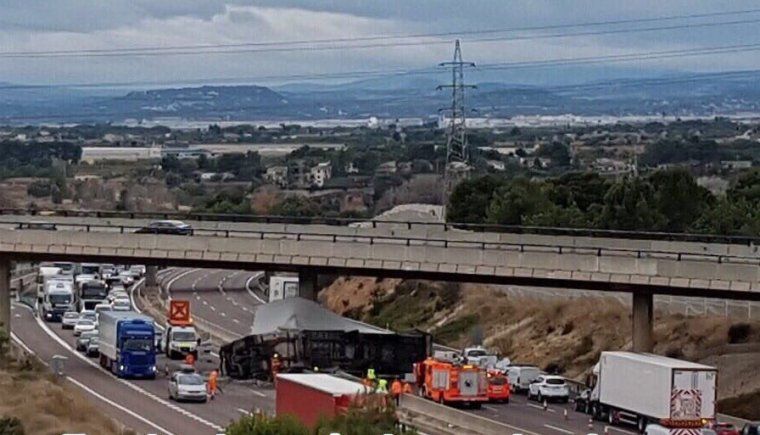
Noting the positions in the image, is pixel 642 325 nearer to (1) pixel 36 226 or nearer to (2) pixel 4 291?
(1) pixel 36 226

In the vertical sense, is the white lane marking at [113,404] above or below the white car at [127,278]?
above

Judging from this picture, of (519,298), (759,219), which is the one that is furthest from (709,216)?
(519,298)

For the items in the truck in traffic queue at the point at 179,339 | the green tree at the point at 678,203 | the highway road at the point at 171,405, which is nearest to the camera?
the highway road at the point at 171,405

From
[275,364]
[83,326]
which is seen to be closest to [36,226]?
[83,326]

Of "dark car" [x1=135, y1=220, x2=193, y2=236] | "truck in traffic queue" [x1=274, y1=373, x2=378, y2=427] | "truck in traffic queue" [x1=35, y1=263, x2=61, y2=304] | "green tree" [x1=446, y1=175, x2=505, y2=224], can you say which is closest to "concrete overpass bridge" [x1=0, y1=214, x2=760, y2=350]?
"dark car" [x1=135, y1=220, x2=193, y2=236]

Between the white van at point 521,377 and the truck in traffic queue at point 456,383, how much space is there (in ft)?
18.9

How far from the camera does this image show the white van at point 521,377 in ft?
221

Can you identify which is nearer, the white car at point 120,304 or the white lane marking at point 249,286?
the white car at point 120,304

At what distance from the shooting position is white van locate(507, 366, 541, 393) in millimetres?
67500

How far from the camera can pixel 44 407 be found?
5184 centimetres

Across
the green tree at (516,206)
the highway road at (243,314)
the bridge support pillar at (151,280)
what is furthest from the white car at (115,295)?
the green tree at (516,206)

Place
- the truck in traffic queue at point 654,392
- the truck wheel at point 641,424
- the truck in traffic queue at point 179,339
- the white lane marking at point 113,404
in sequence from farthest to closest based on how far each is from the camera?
the truck in traffic queue at point 179,339
the truck wheel at point 641,424
the white lane marking at point 113,404
the truck in traffic queue at point 654,392

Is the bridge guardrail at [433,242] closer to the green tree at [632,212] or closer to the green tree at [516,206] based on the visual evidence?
the green tree at [632,212]

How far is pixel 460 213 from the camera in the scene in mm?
116312
